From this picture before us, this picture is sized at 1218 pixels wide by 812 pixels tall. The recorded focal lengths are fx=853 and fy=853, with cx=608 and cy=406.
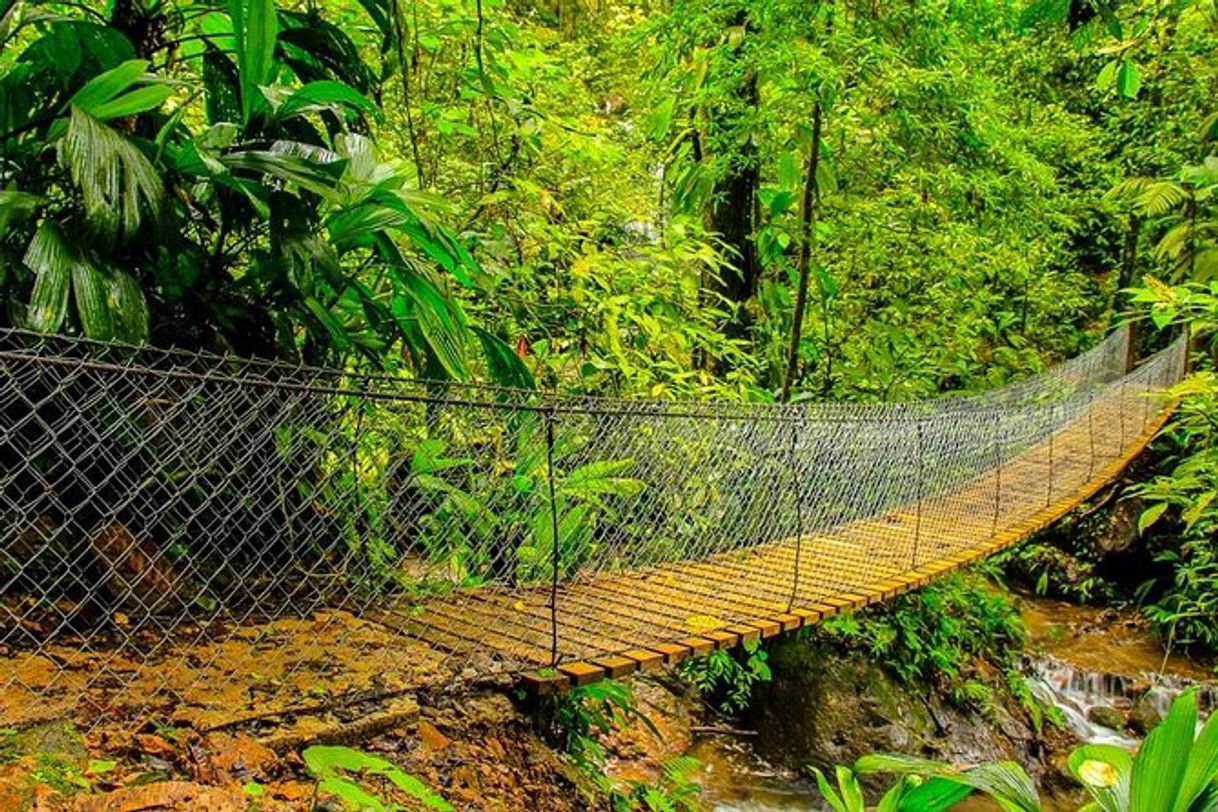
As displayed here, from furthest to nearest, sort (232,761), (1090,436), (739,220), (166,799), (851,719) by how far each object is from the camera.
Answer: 1. (1090,436)
2. (739,220)
3. (851,719)
4. (232,761)
5. (166,799)

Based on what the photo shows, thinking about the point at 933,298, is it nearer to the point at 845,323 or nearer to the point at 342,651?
the point at 845,323

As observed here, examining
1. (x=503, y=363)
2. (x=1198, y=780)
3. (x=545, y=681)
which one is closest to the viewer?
(x=1198, y=780)

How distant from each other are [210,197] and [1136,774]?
2.08 meters

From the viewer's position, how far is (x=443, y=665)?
1.66 metres

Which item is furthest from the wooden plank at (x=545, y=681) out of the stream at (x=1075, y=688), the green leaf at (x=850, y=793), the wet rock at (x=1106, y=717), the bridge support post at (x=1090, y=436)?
the wet rock at (x=1106, y=717)

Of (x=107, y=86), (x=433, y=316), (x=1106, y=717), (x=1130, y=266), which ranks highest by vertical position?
(x=107, y=86)

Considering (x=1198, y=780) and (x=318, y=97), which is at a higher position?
(x=318, y=97)

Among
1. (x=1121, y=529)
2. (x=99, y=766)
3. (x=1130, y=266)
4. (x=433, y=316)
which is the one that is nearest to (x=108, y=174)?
(x=433, y=316)

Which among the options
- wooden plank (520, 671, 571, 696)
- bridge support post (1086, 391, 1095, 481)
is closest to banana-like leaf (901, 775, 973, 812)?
wooden plank (520, 671, 571, 696)

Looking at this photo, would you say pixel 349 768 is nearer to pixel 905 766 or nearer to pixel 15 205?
pixel 905 766

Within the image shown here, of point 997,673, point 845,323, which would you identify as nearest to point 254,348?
point 845,323

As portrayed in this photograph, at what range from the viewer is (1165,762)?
1.38m

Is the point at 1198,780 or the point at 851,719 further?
the point at 851,719

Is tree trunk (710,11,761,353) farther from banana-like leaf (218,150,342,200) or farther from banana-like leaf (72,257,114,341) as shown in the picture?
banana-like leaf (72,257,114,341)
